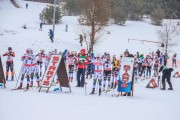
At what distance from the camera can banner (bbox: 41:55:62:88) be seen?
17.4m

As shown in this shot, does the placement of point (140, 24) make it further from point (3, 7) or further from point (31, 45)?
point (31, 45)

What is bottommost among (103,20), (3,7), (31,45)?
(31,45)

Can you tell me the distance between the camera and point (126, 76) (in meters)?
17.9

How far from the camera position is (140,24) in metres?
74.2

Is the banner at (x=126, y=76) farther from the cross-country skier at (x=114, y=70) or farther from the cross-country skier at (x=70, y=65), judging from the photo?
the cross-country skier at (x=70, y=65)

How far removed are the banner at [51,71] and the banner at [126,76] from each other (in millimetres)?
3269

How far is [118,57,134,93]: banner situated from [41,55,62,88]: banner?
3.27 metres

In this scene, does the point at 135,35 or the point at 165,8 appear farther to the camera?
the point at 165,8

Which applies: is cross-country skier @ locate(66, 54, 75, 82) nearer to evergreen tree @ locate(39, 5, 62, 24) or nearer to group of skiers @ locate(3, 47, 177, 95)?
group of skiers @ locate(3, 47, 177, 95)

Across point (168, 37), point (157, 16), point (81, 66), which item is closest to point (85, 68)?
point (81, 66)

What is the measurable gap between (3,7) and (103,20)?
30444mm

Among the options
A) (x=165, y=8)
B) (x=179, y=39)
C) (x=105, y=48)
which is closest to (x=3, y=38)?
(x=105, y=48)

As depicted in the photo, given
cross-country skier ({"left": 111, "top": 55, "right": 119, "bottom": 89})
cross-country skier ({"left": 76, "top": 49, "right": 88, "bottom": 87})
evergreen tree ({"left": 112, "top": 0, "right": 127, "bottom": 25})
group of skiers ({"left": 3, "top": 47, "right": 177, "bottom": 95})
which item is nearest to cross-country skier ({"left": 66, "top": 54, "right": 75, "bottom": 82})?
group of skiers ({"left": 3, "top": 47, "right": 177, "bottom": 95})

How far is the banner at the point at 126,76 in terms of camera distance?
17.8 meters
